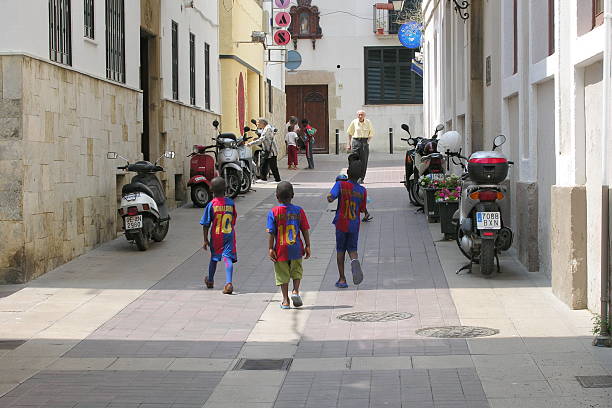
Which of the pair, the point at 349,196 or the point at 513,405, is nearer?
the point at 513,405

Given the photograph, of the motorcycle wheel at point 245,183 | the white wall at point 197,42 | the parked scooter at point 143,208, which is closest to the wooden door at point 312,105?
the white wall at point 197,42

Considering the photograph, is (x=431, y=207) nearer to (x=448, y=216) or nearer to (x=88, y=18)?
(x=448, y=216)

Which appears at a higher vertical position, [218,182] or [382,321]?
[218,182]

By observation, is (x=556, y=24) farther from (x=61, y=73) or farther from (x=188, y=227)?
(x=188, y=227)

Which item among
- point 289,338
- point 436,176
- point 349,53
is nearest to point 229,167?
point 436,176

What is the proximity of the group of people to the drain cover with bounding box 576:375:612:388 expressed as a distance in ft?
12.1

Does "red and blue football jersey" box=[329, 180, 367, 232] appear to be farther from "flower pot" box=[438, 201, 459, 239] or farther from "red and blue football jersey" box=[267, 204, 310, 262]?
"flower pot" box=[438, 201, 459, 239]

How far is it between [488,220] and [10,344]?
5.17 metres

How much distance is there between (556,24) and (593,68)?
116 cm

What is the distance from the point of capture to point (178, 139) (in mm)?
20906

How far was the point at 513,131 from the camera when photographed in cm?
1412

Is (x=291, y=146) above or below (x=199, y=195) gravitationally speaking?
above

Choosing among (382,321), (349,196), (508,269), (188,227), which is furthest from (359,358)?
(188,227)

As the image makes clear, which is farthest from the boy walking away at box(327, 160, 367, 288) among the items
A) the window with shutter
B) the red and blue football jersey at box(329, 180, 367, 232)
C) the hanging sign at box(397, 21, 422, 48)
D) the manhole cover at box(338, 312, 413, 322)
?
the window with shutter
